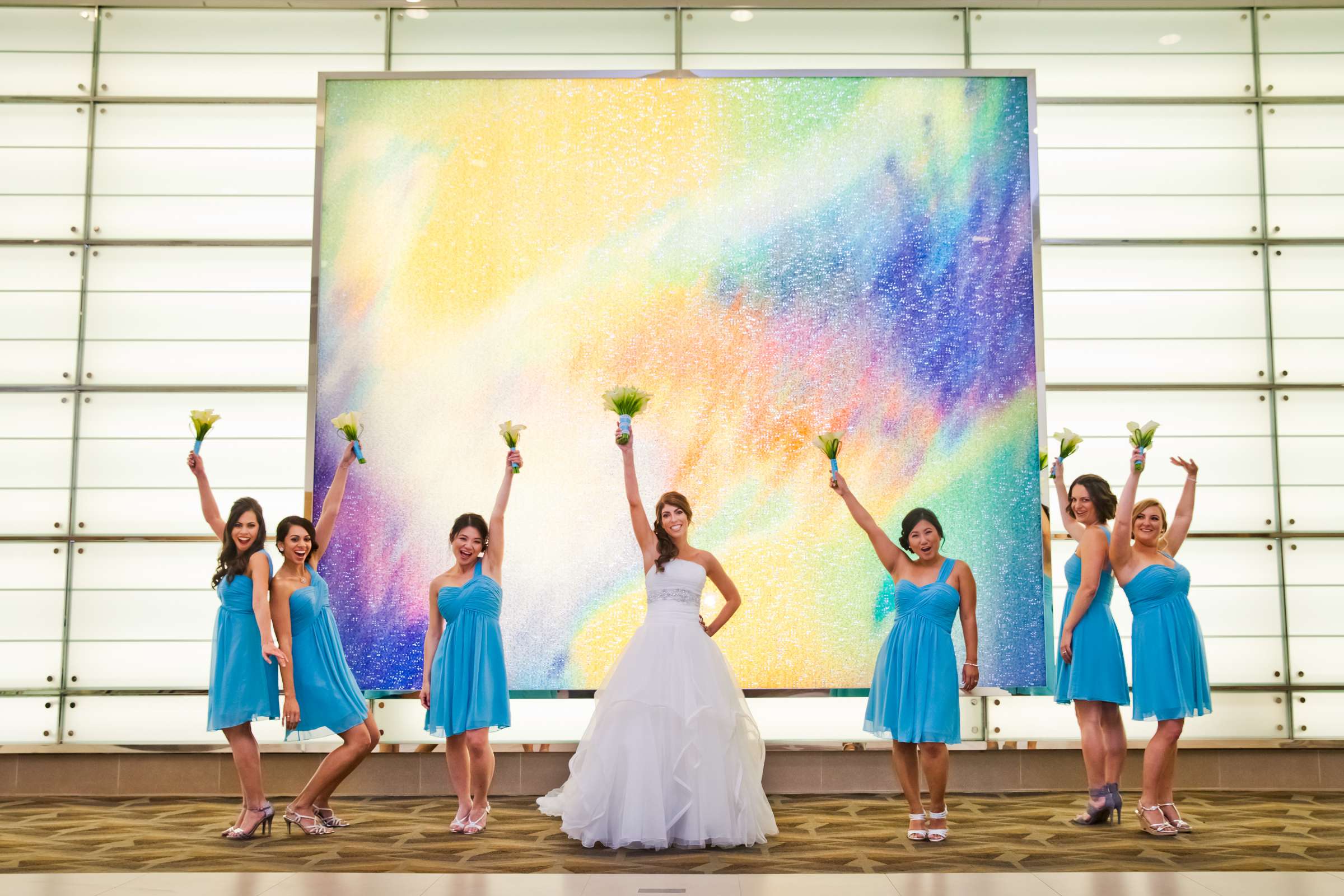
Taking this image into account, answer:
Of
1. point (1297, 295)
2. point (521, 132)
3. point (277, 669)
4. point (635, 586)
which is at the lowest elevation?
point (277, 669)

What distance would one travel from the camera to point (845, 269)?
21.5 ft

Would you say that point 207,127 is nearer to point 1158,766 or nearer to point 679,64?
point 679,64

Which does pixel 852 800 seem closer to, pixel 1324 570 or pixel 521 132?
pixel 1324 570

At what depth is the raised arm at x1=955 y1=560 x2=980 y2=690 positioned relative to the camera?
4.92 metres

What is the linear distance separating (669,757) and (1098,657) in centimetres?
233

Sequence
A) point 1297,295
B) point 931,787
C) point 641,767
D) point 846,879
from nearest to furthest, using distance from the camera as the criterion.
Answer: point 846,879 → point 641,767 → point 931,787 → point 1297,295

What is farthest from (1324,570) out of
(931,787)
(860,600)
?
(931,787)

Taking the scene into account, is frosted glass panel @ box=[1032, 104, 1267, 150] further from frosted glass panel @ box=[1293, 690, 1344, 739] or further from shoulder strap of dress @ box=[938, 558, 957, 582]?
frosted glass panel @ box=[1293, 690, 1344, 739]

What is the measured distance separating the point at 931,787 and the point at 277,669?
3260mm

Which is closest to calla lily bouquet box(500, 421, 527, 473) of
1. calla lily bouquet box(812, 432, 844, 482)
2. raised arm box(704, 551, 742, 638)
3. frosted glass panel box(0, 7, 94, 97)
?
raised arm box(704, 551, 742, 638)

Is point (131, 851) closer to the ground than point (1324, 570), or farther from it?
closer to the ground

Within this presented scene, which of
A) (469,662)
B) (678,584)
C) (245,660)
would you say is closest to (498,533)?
(469,662)

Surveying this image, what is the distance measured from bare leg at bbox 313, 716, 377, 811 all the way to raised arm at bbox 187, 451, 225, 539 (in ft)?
3.97

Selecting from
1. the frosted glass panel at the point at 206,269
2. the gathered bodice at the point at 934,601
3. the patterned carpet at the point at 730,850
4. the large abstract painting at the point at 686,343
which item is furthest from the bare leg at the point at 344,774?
the frosted glass panel at the point at 206,269
